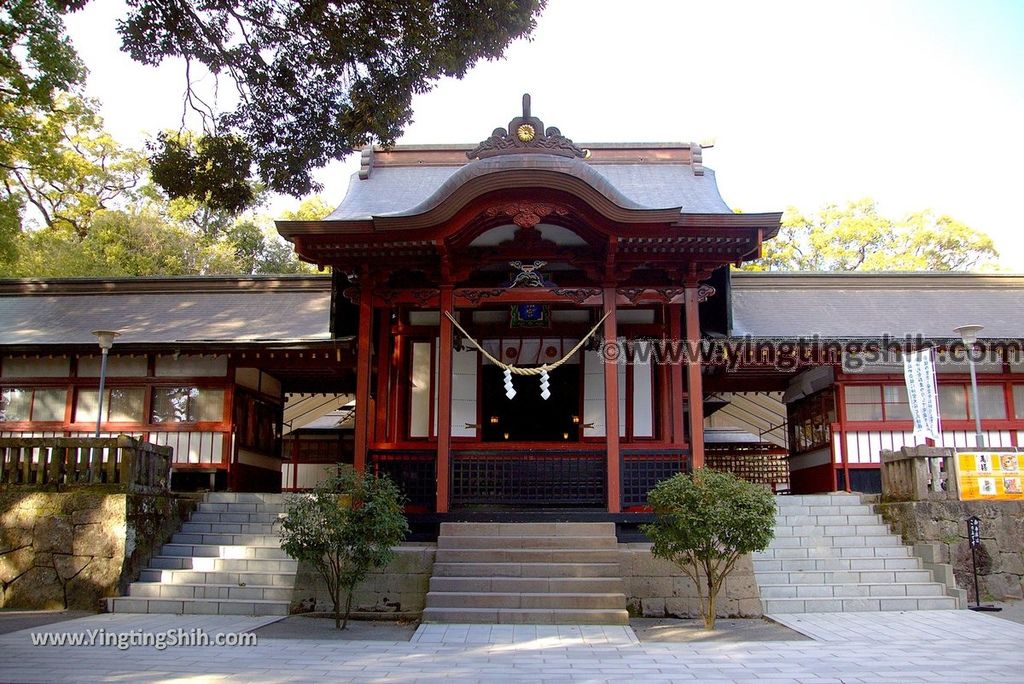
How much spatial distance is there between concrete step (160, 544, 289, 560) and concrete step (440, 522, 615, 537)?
97.5 inches

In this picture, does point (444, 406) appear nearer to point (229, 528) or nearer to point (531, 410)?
point (229, 528)

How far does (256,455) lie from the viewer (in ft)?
52.4

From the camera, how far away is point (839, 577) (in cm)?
1055

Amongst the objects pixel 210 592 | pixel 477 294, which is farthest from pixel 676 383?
pixel 210 592

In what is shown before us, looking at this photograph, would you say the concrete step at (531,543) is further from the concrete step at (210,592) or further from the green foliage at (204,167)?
A: the green foliage at (204,167)

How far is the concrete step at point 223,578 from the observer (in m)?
10.5

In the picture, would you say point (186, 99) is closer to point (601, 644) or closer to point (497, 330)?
point (497, 330)

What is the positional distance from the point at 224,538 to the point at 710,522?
7.18 m

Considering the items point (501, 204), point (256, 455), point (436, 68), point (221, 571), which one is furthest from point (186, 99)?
point (256, 455)

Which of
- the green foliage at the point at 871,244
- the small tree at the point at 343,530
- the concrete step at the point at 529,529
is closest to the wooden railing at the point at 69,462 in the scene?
the small tree at the point at 343,530

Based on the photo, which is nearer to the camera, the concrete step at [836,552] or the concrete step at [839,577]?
the concrete step at [839,577]

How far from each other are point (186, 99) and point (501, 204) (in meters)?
4.11

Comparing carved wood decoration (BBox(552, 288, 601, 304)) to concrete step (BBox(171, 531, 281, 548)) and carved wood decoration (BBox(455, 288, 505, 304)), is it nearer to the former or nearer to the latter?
carved wood decoration (BBox(455, 288, 505, 304))

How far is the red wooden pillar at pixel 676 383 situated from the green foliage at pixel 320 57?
220 inches
